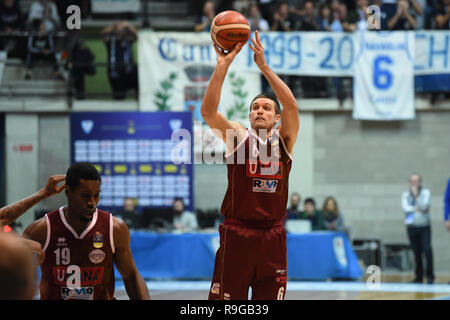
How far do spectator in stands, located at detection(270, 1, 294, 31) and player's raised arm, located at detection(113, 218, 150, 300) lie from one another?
10785 mm

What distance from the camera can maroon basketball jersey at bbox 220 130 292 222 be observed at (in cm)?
462

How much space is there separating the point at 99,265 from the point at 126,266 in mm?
160

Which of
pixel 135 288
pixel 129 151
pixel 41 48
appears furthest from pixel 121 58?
pixel 135 288

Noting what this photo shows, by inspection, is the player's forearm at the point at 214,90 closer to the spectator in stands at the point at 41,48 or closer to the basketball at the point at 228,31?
the basketball at the point at 228,31

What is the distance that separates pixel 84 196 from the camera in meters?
3.82

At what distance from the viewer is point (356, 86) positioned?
1398cm

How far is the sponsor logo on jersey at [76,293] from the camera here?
12.8 ft

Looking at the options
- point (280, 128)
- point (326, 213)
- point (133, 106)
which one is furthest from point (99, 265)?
point (133, 106)

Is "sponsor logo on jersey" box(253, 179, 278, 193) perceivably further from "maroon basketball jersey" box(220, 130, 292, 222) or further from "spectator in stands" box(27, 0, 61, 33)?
"spectator in stands" box(27, 0, 61, 33)

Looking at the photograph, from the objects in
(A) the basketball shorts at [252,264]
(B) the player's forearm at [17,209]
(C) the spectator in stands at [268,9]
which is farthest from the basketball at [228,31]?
(C) the spectator in stands at [268,9]

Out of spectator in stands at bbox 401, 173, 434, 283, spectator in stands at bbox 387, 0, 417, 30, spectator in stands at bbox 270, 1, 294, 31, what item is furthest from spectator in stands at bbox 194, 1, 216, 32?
spectator in stands at bbox 401, 173, 434, 283

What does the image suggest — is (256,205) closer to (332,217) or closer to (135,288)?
(135,288)

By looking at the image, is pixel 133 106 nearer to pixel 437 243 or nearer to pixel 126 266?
pixel 437 243
